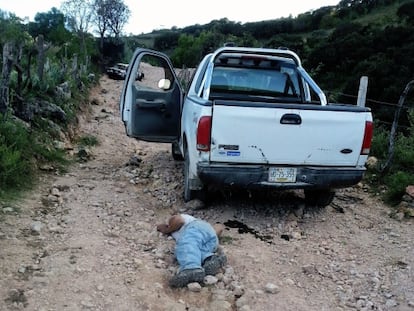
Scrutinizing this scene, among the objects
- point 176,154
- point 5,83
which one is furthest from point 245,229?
point 5,83

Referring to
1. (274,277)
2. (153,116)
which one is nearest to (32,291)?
(274,277)

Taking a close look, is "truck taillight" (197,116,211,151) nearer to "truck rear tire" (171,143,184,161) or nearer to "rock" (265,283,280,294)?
"rock" (265,283,280,294)

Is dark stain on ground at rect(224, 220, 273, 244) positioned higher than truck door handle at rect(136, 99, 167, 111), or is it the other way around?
truck door handle at rect(136, 99, 167, 111)

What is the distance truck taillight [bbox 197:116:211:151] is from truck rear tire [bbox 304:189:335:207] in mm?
1702

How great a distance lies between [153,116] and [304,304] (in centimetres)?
423

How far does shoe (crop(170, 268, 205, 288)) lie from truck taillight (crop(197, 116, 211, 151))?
1.42 meters

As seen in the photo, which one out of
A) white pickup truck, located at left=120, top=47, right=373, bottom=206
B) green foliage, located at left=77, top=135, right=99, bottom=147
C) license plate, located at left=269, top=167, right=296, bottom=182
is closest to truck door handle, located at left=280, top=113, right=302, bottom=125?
white pickup truck, located at left=120, top=47, right=373, bottom=206

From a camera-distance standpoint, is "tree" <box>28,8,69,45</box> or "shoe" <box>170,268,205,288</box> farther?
"tree" <box>28,8,69,45</box>

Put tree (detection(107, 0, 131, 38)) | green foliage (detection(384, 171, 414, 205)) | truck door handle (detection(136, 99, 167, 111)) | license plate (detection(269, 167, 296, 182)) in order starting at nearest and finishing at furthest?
license plate (detection(269, 167, 296, 182))
green foliage (detection(384, 171, 414, 205))
truck door handle (detection(136, 99, 167, 111))
tree (detection(107, 0, 131, 38))

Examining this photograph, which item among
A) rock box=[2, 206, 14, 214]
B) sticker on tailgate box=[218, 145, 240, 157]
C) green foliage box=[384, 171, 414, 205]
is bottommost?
rock box=[2, 206, 14, 214]

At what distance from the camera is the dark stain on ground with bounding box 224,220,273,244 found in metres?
4.75

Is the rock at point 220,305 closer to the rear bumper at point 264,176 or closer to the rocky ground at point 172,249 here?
the rocky ground at point 172,249

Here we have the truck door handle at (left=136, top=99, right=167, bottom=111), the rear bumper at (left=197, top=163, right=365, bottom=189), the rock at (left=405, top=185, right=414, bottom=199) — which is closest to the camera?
the rear bumper at (left=197, top=163, right=365, bottom=189)

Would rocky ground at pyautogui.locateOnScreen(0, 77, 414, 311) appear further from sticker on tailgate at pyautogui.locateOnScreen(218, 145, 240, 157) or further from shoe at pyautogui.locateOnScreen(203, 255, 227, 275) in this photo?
sticker on tailgate at pyautogui.locateOnScreen(218, 145, 240, 157)
